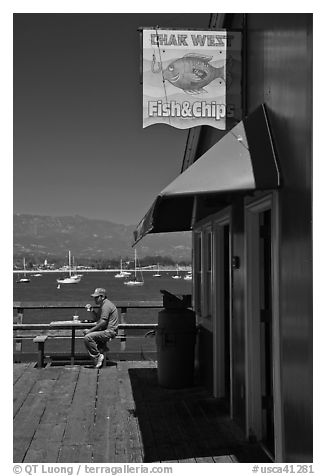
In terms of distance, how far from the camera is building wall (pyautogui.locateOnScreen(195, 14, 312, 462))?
379 centimetres

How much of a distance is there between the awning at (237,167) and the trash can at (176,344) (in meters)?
3.36

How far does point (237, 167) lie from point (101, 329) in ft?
19.7

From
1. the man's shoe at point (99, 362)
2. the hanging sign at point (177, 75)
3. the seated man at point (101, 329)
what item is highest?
the hanging sign at point (177, 75)

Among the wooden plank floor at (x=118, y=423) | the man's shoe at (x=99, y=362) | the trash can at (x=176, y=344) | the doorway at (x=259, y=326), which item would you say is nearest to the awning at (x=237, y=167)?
the doorway at (x=259, y=326)

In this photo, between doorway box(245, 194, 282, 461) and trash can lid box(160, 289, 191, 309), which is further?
trash can lid box(160, 289, 191, 309)

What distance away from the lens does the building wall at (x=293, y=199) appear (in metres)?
3.79

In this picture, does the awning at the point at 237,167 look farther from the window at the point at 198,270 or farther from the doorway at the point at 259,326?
the window at the point at 198,270

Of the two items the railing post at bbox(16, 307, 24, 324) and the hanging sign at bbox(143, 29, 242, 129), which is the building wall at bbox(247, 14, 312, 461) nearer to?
the hanging sign at bbox(143, 29, 242, 129)

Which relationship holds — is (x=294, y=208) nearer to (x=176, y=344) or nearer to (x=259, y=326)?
(x=259, y=326)

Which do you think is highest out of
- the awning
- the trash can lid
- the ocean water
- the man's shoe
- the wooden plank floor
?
the awning

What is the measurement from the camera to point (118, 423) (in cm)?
639

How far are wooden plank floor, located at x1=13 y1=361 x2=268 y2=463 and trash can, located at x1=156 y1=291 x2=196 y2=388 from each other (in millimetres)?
200

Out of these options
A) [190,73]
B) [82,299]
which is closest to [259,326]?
[190,73]

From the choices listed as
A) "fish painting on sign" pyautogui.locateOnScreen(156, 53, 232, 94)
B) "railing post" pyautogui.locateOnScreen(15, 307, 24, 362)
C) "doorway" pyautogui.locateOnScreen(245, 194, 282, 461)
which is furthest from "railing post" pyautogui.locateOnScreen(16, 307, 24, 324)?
"fish painting on sign" pyautogui.locateOnScreen(156, 53, 232, 94)
